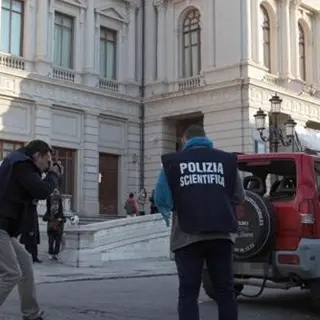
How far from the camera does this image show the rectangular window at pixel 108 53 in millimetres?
31672

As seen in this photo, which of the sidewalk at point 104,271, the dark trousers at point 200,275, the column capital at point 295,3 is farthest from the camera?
the column capital at point 295,3

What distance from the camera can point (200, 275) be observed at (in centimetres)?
504

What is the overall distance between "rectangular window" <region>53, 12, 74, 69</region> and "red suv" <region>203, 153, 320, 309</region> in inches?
890

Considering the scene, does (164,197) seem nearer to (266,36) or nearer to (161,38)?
(266,36)

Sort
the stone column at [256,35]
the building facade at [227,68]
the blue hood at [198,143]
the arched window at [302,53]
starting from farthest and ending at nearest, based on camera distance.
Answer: the arched window at [302,53] → the stone column at [256,35] → the building facade at [227,68] → the blue hood at [198,143]

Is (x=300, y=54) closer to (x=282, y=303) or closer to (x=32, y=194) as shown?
(x=282, y=303)

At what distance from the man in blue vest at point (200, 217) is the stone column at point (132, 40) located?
90.5 feet

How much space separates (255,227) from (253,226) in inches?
1.1

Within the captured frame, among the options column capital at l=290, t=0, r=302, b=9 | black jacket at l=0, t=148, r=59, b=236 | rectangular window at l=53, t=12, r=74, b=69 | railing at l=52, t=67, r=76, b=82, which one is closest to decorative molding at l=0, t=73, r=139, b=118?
railing at l=52, t=67, r=76, b=82

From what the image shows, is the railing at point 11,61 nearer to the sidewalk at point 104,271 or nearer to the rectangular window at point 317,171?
the sidewalk at point 104,271

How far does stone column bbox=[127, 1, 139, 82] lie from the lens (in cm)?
3262

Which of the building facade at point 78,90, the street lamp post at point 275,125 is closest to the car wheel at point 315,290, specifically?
the street lamp post at point 275,125

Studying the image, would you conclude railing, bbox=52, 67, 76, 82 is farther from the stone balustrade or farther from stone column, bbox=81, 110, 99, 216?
the stone balustrade

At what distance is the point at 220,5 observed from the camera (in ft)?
99.6
